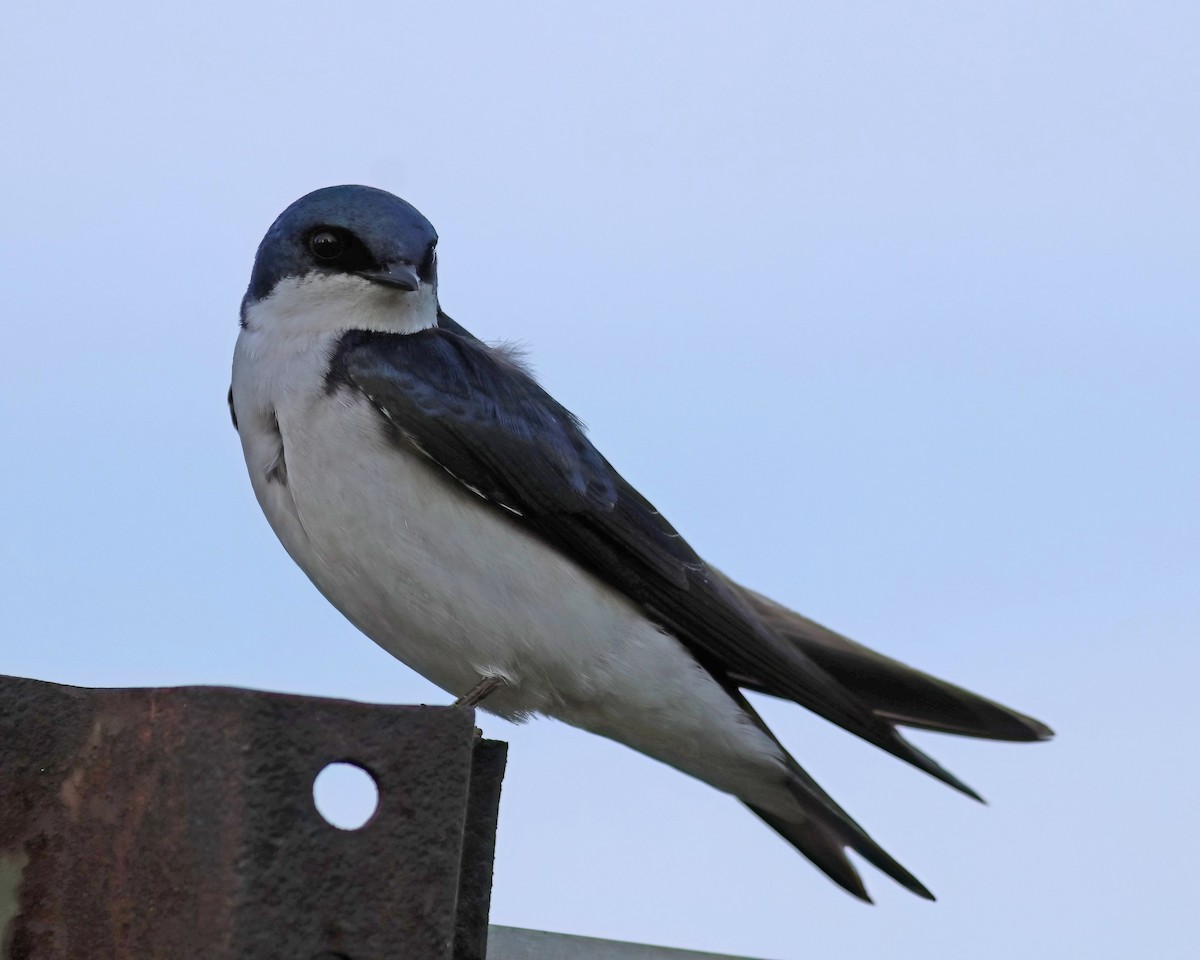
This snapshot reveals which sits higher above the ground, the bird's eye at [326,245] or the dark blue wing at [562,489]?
the bird's eye at [326,245]

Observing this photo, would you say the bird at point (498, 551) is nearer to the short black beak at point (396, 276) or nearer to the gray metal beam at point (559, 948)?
the short black beak at point (396, 276)

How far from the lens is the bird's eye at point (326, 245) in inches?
132

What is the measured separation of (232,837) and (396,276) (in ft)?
6.25

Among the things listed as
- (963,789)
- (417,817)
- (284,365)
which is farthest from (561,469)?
(417,817)

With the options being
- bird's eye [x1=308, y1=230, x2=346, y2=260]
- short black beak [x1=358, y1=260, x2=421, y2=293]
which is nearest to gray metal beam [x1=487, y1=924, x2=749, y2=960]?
short black beak [x1=358, y1=260, x2=421, y2=293]

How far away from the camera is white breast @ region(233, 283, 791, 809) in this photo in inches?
119

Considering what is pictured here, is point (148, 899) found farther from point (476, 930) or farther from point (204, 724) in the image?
point (476, 930)

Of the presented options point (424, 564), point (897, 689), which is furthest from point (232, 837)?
point (897, 689)

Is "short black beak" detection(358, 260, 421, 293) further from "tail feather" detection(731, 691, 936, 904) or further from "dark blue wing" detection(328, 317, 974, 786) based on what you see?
"tail feather" detection(731, 691, 936, 904)

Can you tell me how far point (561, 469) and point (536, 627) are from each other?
39 cm

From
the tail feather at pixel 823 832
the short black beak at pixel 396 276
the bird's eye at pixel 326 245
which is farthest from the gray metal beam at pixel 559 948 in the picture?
the bird's eye at pixel 326 245

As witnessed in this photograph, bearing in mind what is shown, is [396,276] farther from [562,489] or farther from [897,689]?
[897,689]

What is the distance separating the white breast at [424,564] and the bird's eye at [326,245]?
111 millimetres

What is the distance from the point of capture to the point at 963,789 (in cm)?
337
